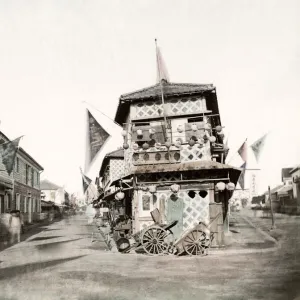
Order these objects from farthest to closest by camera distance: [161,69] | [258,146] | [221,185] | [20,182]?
[20,182] < [221,185] < [161,69] < [258,146]

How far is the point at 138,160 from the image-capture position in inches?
613

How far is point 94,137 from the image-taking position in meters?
12.7

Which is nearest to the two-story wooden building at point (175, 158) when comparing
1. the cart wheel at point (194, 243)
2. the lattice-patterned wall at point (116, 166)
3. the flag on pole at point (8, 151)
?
the cart wheel at point (194, 243)


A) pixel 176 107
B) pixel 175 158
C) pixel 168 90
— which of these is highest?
pixel 168 90

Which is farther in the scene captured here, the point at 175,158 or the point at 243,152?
the point at 243,152

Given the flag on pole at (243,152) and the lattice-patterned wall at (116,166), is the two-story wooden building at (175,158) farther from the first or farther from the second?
the lattice-patterned wall at (116,166)

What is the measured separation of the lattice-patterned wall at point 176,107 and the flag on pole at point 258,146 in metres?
3.33

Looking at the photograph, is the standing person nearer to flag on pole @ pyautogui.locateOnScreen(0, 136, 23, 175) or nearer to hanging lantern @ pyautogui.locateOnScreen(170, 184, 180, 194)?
flag on pole @ pyautogui.locateOnScreen(0, 136, 23, 175)

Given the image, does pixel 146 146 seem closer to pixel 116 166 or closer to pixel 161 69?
pixel 161 69

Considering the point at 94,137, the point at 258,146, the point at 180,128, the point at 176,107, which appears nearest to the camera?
the point at 94,137

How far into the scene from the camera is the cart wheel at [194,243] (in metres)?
12.8

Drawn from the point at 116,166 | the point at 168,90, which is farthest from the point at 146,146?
the point at 116,166

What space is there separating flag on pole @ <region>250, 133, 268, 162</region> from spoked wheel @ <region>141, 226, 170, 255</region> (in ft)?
15.8

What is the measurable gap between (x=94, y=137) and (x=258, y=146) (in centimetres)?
629
